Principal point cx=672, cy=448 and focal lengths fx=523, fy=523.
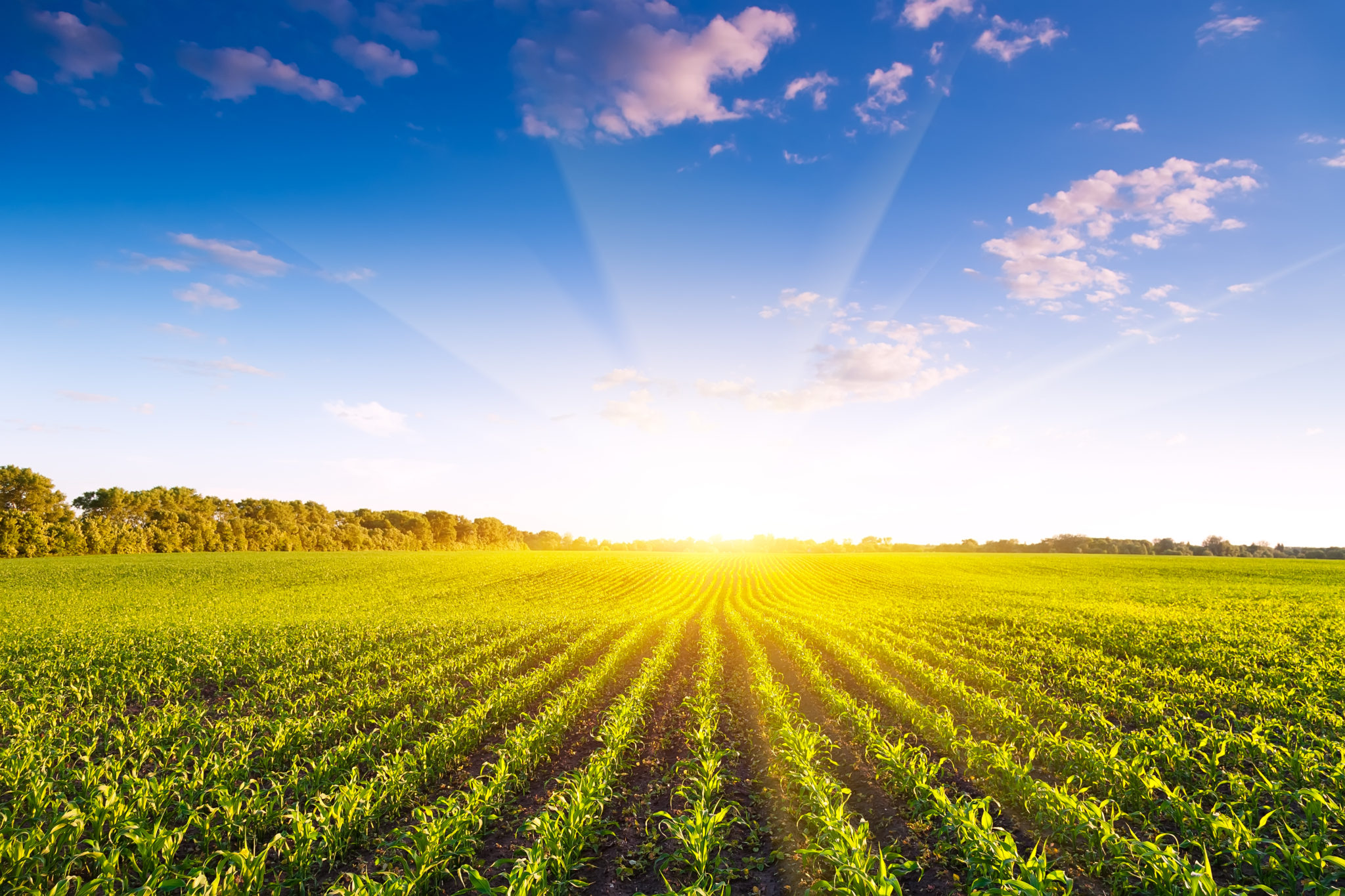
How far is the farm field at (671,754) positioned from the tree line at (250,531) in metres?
53.5

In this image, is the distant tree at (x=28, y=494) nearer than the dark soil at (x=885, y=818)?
No

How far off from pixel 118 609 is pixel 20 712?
26.6 meters

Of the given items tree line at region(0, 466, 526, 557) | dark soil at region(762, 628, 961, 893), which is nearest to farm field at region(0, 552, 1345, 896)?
dark soil at region(762, 628, 961, 893)

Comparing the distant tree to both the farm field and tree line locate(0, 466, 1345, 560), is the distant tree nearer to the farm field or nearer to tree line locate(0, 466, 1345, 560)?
tree line locate(0, 466, 1345, 560)

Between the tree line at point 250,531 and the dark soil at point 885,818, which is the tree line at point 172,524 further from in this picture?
the dark soil at point 885,818

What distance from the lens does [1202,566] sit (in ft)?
208

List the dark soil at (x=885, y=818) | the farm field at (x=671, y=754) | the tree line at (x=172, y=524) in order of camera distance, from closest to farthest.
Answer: the farm field at (x=671, y=754)
the dark soil at (x=885, y=818)
the tree line at (x=172, y=524)

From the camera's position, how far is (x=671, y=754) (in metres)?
11.1

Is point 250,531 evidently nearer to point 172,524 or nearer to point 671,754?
point 172,524

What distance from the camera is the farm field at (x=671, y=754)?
629 centimetres

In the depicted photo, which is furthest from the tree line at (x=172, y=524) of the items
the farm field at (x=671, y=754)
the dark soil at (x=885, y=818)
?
the dark soil at (x=885, y=818)

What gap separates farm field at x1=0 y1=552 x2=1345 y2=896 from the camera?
629 cm

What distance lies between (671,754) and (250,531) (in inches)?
4029

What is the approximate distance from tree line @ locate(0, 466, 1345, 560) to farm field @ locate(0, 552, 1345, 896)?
5353 cm
